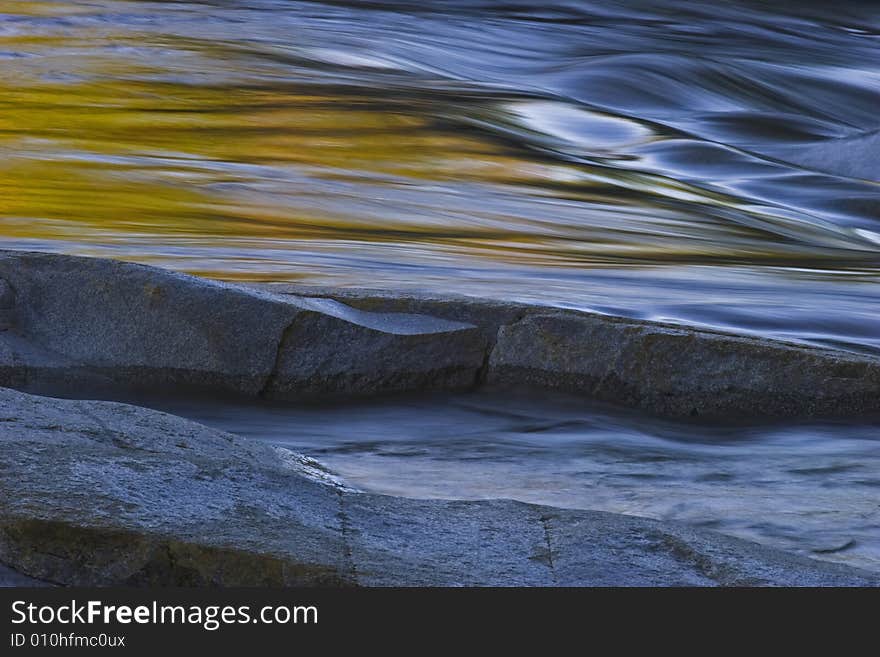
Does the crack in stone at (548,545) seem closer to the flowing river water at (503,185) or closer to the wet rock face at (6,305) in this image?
the flowing river water at (503,185)

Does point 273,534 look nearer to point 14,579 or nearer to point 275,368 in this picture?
point 14,579

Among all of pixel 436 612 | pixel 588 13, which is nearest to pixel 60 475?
pixel 436 612

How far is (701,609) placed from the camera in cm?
205

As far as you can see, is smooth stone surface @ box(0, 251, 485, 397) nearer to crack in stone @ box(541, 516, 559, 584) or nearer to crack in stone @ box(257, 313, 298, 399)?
crack in stone @ box(257, 313, 298, 399)

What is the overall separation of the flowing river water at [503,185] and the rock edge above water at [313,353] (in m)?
0.13

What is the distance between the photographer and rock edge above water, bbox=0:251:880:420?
3914 millimetres

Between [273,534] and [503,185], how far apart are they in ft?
23.8

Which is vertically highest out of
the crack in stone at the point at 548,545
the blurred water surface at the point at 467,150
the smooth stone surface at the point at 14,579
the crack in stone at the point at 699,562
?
the crack in stone at the point at 699,562

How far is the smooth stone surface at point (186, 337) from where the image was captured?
3.92 m

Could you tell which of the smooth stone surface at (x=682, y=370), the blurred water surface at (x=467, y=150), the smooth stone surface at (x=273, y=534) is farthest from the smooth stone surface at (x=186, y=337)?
the blurred water surface at (x=467, y=150)

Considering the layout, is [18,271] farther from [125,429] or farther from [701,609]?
[701,609]

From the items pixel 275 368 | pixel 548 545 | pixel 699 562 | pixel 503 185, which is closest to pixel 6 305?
pixel 275 368

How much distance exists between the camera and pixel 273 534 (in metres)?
2.26

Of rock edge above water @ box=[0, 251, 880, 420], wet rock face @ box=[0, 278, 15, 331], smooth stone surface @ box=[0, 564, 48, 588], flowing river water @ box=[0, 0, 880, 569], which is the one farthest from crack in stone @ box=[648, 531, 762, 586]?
wet rock face @ box=[0, 278, 15, 331]
